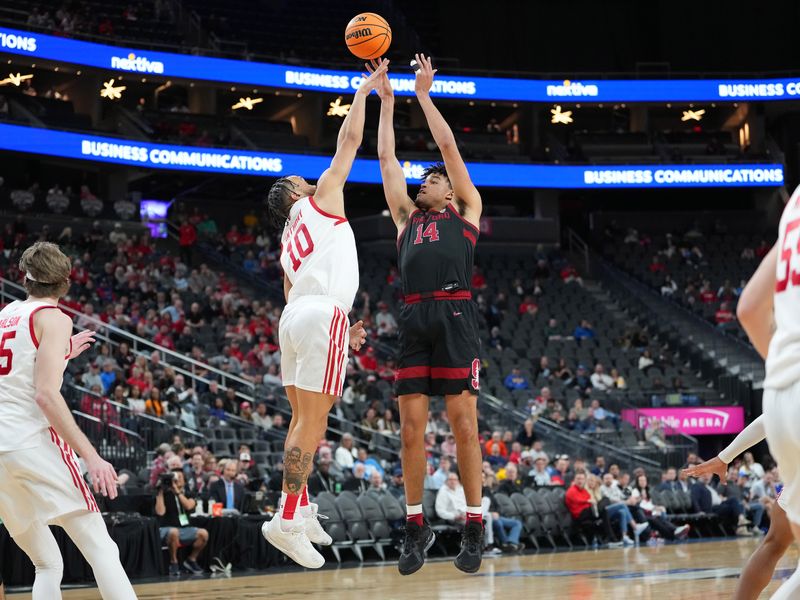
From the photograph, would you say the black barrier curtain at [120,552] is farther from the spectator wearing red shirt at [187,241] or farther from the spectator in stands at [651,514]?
the spectator wearing red shirt at [187,241]

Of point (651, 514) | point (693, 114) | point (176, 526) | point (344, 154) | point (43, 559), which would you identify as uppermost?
point (693, 114)

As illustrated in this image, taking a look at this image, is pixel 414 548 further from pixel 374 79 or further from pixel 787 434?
pixel 787 434

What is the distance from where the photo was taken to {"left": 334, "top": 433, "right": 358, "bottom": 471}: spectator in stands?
17984mm

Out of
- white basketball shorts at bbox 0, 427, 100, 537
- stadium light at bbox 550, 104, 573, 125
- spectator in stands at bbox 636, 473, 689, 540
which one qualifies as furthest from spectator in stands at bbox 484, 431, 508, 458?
stadium light at bbox 550, 104, 573, 125

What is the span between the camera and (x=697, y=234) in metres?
35.9

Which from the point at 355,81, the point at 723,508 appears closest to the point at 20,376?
the point at 723,508

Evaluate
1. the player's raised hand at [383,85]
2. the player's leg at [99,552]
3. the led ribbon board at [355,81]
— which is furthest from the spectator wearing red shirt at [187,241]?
the player's leg at [99,552]

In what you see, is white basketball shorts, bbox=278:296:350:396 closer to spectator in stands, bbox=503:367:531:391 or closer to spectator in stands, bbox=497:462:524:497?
spectator in stands, bbox=497:462:524:497

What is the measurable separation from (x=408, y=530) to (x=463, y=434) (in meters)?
0.73

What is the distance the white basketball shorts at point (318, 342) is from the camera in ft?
23.1

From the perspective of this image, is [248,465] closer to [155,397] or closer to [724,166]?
[155,397]

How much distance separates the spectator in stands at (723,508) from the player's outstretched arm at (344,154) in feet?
49.9

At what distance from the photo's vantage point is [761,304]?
13.1ft

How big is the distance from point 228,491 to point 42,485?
9.68m
